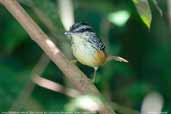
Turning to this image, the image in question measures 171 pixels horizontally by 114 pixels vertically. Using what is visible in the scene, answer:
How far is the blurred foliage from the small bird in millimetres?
80

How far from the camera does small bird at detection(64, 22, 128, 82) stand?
165 inches

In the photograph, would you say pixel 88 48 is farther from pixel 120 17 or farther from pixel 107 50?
pixel 120 17

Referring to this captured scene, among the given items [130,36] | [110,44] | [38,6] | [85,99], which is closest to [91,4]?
[110,44]

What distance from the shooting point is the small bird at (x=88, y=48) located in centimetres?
419

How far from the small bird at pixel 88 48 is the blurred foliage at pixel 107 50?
0.08 m

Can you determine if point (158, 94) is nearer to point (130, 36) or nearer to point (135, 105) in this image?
point (135, 105)

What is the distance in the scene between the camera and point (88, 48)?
174 inches

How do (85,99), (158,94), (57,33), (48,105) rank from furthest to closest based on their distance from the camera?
(158,94), (48,105), (57,33), (85,99)

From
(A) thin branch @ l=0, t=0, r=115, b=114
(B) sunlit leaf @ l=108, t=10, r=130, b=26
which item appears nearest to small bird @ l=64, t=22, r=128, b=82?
(B) sunlit leaf @ l=108, t=10, r=130, b=26

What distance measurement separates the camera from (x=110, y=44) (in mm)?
4656

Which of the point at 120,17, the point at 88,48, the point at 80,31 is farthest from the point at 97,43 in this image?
the point at 120,17

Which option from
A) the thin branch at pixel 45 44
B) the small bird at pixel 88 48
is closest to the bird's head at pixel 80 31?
the small bird at pixel 88 48

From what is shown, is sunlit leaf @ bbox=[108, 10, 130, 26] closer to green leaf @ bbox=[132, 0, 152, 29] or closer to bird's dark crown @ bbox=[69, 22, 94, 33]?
bird's dark crown @ bbox=[69, 22, 94, 33]

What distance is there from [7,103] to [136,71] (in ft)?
7.22
